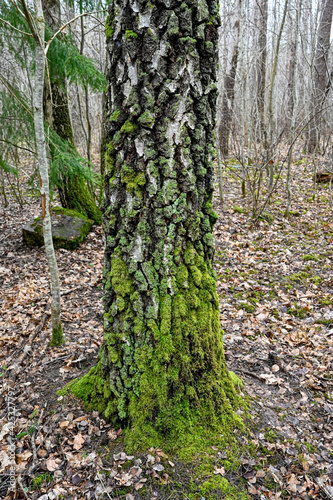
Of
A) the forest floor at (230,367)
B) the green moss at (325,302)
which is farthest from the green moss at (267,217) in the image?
the green moss at (325,302)

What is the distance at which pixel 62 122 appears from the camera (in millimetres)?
7328

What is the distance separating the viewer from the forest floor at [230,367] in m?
1.84

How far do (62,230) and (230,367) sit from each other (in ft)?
16.4

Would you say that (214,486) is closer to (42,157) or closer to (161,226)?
(161,226)

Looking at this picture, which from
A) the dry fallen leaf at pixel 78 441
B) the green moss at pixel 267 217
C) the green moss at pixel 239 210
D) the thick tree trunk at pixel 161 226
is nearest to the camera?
the thick tree trunk at pixel 161 226

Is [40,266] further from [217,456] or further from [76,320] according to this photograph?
[217,456]

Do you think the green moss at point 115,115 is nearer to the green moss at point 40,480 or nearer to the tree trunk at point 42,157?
the tree trunk at point 42,157

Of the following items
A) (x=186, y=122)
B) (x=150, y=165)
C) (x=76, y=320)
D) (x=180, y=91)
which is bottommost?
(x=76, y=320)

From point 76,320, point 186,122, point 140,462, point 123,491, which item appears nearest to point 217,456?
point 140,462

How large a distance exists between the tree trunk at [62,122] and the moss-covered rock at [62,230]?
1.86 feet

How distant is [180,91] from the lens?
177 cm

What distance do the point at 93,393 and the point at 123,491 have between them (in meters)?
0.68

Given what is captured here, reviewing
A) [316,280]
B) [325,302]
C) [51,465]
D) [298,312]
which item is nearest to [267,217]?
[316,280]

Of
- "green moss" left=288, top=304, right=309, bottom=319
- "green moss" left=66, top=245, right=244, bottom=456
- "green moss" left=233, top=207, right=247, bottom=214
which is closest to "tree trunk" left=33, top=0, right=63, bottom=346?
"green moss" left=66, top=245, right=244, bottom=456
